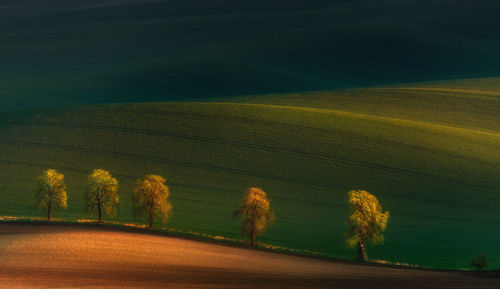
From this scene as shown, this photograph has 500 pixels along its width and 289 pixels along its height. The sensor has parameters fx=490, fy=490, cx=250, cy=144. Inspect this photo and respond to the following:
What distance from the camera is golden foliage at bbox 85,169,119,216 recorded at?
3384cm

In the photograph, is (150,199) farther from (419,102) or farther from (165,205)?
(419,102)

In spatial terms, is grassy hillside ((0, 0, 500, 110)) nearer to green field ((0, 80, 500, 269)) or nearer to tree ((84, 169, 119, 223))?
green field ((0, 80, 500, 269))

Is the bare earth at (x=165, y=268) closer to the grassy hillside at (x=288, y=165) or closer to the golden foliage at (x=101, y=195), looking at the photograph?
the golden foliage at (x=101, y=195)

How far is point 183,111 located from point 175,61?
4139 centimetres

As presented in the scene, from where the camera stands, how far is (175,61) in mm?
95500

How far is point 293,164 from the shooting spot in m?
46.0

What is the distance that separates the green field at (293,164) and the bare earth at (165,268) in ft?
21.9

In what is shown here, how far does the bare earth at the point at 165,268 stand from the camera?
21.9m

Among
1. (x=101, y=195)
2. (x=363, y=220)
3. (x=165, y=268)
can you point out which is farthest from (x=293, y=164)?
(x=165, y=268)

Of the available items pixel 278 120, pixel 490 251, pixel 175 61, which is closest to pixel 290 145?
pixel 278 120

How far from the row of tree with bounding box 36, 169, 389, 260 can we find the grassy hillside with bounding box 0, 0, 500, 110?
135ft

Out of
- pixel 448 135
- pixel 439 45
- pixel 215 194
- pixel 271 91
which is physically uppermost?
pixel 439 45

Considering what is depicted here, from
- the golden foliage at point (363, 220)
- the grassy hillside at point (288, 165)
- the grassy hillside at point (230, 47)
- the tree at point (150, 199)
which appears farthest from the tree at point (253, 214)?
the grassy hillside at point (230, 47)

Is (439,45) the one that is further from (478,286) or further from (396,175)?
(478,286)
